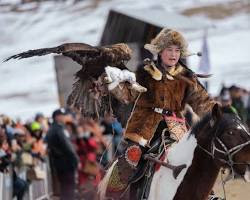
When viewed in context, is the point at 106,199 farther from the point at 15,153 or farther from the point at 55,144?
the point at 55,144

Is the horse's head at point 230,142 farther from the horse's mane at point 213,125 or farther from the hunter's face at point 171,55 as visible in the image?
the hunter's face at point 171,55

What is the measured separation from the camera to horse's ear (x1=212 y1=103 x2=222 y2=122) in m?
6.65

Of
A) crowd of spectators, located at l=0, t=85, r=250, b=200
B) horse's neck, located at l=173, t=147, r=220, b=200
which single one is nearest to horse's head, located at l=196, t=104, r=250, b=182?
horse's neck, located at l=173, t=147, r=220, b=200

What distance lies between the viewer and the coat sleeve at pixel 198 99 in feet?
24.2

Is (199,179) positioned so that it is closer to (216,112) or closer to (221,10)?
(216,112)

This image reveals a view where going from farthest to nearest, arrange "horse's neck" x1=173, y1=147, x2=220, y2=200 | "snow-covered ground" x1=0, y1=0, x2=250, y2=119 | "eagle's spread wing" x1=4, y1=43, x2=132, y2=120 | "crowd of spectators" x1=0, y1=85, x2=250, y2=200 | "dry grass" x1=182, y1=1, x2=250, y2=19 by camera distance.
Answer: "dry grass" x1=182, y1=1, x2=250, y2=19, "snow-covered ground" x1=0, y1=0, x2=250, y2=119, "crowd of spectators" x1=0, y1=85, x2=250, y2=200, "eagle's spread wing" x1=4, y1=43, x2=132, y2=120, "horse's neck" x1=173, y1=147, x2=220, y2=200

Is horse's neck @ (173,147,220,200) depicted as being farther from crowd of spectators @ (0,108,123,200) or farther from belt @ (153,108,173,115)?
crowd of spectators @ (0,108,123,200)

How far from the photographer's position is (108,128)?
14.8 m

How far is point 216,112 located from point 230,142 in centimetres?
29

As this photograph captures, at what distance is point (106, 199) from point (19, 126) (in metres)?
5.40

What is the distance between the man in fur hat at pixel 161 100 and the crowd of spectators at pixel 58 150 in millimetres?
3300

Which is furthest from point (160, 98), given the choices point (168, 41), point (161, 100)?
point (168, 41)

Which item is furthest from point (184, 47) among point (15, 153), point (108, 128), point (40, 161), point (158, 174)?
point (108, 128)

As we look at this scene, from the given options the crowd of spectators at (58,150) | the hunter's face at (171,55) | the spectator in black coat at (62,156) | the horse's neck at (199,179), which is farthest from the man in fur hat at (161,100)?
the spectator in black coat at (62,156)
